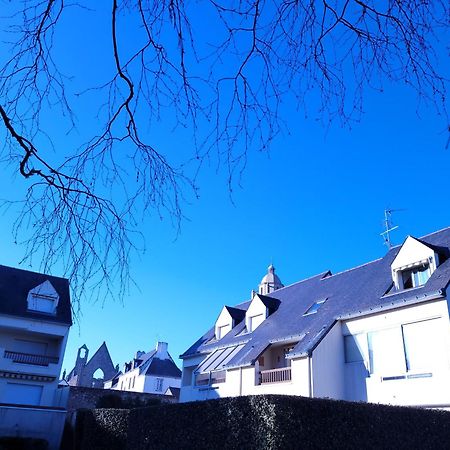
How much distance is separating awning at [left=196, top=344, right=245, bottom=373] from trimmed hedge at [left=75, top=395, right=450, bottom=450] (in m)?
11.0

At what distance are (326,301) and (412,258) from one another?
523 centimetres

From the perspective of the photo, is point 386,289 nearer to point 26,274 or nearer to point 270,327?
point 270,327

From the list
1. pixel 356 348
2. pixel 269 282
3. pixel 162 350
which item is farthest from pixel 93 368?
pixel 356 348

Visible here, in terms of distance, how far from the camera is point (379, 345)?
17.1m

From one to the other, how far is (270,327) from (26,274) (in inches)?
722

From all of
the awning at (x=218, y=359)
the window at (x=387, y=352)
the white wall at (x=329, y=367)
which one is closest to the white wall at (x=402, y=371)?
the window at (x=387, y=352)

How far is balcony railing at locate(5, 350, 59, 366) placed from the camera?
1062 inches

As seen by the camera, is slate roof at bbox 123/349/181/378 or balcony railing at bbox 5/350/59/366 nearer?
balcony railing at bbox 5/350/59/366

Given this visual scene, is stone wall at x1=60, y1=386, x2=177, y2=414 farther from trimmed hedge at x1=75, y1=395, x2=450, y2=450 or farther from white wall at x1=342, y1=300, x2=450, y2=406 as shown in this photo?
trimmed hedge at x1=75, y1=395, x2=450, y2=450

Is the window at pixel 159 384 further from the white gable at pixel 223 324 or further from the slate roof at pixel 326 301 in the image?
the white gable at pixel 223 324

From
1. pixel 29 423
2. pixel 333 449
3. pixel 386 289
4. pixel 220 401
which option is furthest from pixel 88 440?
pixel 386 289

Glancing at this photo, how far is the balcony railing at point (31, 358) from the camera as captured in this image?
27.0 metres

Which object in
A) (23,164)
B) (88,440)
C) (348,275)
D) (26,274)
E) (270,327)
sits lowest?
(88,440)

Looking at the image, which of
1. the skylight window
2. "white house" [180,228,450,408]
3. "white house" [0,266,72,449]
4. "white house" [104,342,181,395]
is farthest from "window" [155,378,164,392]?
the skylight window
